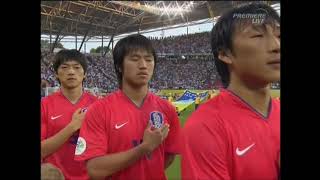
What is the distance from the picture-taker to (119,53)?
119 centimetres

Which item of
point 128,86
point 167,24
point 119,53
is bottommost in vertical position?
point 128,86

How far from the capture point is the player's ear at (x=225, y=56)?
965 mm

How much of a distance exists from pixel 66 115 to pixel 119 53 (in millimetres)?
504

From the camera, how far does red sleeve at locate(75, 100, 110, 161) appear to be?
1.13 meters

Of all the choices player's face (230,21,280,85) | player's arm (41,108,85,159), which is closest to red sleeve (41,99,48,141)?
player's arm (41,108,85,159)

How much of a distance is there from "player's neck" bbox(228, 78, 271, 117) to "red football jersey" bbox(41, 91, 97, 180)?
62cm

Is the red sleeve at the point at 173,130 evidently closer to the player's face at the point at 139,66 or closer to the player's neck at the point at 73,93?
the player's face at the point at 139,66

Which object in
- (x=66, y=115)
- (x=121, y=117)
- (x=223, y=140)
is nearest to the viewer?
(x=223, y=140)

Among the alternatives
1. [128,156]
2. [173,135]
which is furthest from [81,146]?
[173,135]

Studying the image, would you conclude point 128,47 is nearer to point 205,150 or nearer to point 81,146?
point 81,146
